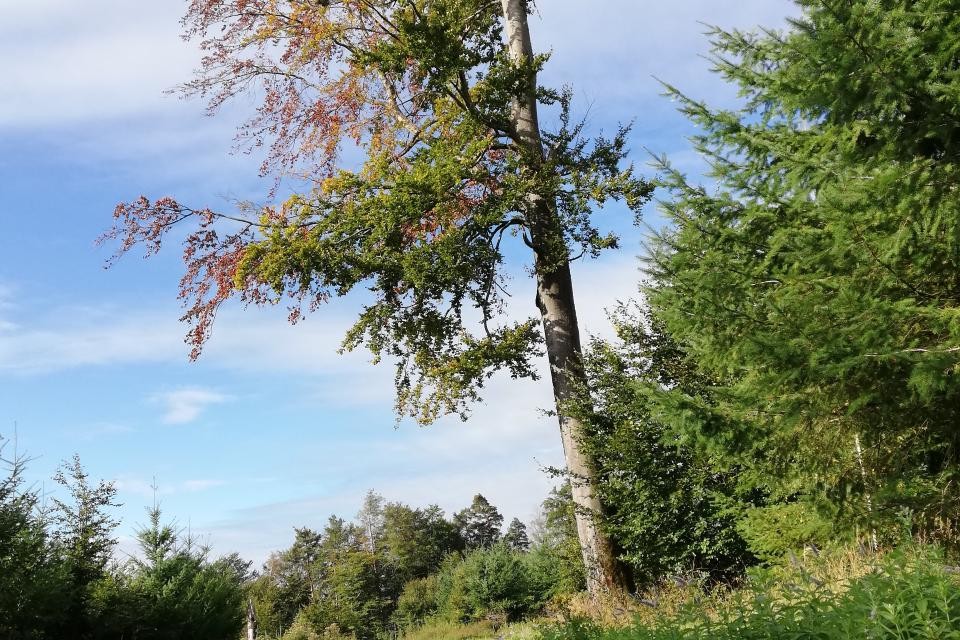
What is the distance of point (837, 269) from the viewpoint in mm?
6645

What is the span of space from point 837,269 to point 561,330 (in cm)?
687

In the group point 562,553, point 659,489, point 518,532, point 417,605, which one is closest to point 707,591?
point 659,489

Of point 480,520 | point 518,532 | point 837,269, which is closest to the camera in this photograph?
point 837,269

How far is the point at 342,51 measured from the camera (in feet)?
53.3

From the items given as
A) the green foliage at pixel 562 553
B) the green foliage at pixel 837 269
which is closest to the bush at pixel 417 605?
the green foliage at pixel 562 553

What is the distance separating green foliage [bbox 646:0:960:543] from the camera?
580 cm

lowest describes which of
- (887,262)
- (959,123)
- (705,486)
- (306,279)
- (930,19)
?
(705,486)

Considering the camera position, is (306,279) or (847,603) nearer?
(847,603)

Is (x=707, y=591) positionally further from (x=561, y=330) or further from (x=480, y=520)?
(x=480, y=520)

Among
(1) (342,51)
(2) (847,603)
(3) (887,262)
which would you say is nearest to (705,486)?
(3) (887,262)

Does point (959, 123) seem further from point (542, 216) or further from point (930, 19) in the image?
point (542, 216)

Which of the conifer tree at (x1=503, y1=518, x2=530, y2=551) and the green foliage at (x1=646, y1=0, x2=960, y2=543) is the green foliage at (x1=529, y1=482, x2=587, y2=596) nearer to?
the green foliage at (x1=646, y1=0, x2=960, y2=543)

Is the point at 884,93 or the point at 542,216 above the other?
the point at 542,216

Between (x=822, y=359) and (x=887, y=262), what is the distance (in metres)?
1.00
